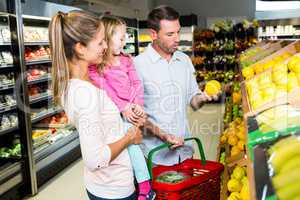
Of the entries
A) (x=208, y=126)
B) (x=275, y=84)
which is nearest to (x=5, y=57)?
(x=275, y=84)

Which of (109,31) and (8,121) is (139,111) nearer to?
(109,31)

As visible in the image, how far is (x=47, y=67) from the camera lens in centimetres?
513

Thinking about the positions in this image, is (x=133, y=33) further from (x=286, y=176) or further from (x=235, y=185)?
(x=286, y=176)

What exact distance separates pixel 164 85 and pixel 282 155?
149 centimetres

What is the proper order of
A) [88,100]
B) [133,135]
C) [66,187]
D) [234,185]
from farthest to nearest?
[66,187] → [234,185] → [133,135] → [88,100]

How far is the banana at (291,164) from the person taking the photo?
2.28ft

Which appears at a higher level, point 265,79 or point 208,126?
point 265,79

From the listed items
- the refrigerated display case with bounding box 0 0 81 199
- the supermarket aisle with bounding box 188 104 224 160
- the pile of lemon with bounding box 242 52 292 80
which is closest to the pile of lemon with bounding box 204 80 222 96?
the pile of lemon with bounding box 242 52 292 80

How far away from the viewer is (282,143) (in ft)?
2.37

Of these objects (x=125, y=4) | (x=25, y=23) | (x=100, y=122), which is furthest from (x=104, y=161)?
(x=125, y=4)

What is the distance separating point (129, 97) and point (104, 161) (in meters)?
0.85

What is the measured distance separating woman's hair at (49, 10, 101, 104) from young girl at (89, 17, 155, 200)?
540 millimetres

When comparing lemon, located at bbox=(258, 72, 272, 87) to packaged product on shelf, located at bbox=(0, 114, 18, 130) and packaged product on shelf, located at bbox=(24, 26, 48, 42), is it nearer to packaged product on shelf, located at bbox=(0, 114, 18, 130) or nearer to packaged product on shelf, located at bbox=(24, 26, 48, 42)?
packaged product on shelf, located at bbox=(0, 114, 18, 130)

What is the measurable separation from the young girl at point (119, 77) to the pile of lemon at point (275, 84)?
710 millimetres
